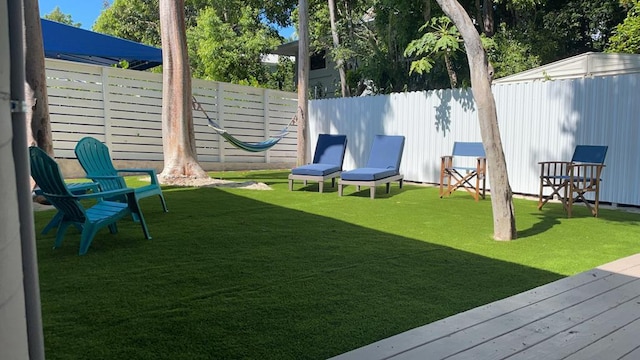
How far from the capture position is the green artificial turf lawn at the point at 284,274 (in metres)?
2.43

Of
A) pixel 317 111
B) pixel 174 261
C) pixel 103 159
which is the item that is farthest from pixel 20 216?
pixel 317 111

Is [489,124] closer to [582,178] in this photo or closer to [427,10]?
[582,178]

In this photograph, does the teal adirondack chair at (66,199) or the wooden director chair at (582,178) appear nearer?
the teal adirondack chair at (66,199)

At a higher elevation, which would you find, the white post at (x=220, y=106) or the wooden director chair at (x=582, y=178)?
the white post at (x=220, y=106)

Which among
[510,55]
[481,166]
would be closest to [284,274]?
[481,166]

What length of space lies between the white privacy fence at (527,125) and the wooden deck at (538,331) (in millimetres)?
4786

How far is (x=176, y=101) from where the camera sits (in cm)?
872

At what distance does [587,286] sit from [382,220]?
2.83 meters

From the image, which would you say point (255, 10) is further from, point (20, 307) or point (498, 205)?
point (20, 307)

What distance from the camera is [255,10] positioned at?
18297 millimetres

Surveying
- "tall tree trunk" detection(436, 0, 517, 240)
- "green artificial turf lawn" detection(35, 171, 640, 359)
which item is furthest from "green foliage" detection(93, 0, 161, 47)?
"tall tree trunk" detection(436, 0, 517, 240)

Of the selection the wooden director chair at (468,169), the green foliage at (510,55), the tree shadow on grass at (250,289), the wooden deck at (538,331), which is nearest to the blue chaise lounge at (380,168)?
the wooden director chair at (468,169)

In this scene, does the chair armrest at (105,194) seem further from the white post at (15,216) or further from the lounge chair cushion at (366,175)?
the lounge chair cushion at (366,175)

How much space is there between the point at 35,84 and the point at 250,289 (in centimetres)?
480
